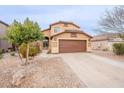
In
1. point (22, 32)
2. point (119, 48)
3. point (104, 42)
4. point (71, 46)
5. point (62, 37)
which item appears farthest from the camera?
point (104, 42)

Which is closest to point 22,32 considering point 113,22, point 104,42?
point 113,22

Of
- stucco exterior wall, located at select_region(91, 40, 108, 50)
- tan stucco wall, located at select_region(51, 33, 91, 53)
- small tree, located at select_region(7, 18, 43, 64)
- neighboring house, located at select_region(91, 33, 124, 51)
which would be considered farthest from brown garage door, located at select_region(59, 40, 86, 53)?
small tree, located at select_region(7, 18, 43, 64)

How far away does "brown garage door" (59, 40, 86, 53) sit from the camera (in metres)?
22.6

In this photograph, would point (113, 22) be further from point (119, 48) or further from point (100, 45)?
point (100, 45)

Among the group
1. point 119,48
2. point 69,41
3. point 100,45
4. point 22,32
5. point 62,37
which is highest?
point 22,32

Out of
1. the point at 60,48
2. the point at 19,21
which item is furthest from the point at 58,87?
the point at 60,48

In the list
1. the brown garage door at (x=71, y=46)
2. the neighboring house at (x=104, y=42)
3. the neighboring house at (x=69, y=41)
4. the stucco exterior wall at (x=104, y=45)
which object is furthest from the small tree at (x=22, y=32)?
the stucco exterior wall at (x=104, y=45)

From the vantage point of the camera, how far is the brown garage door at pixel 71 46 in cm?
2258

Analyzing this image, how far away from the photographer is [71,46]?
23.0 metres

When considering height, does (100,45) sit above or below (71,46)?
below

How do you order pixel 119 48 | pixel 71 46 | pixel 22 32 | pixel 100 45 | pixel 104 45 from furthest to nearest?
pixel 100 45
pixel 104 45
pixel 71 46
pixel 119 48
pixel 22 32

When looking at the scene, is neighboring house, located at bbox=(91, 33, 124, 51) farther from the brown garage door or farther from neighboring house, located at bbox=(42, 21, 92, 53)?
the brown garage door

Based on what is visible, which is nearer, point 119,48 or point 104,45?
point 119,48

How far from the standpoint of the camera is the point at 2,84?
8.24m
